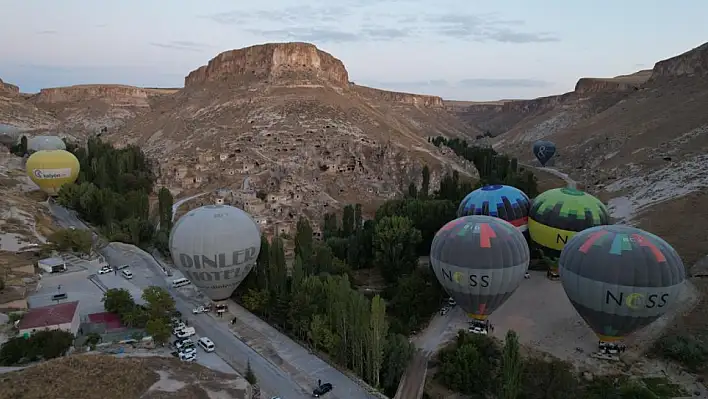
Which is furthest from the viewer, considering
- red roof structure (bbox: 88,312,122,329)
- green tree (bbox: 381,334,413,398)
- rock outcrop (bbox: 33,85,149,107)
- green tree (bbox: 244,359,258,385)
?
rock outcrop (bbox: 33,85,149,107)

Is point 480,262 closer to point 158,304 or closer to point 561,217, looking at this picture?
point 561,217

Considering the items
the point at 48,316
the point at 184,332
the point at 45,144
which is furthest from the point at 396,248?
the point at 45,144

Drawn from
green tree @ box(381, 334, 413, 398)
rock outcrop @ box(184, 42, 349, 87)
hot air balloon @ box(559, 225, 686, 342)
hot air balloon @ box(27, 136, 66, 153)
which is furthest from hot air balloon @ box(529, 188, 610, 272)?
hot air balloon @ box(27, 136, 66, 153)

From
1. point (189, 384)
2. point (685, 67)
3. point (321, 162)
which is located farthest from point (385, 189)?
point (685, 67)

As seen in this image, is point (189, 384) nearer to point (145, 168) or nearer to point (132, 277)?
point (132, 277)

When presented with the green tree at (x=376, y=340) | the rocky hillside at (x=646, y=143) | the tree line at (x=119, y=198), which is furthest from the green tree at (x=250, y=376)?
the rocky hillside at (x=646, y=143)

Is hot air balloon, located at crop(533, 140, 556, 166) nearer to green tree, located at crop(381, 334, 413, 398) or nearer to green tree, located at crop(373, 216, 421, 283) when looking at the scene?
green tree, located at crop(373, 216, 421, 283)
